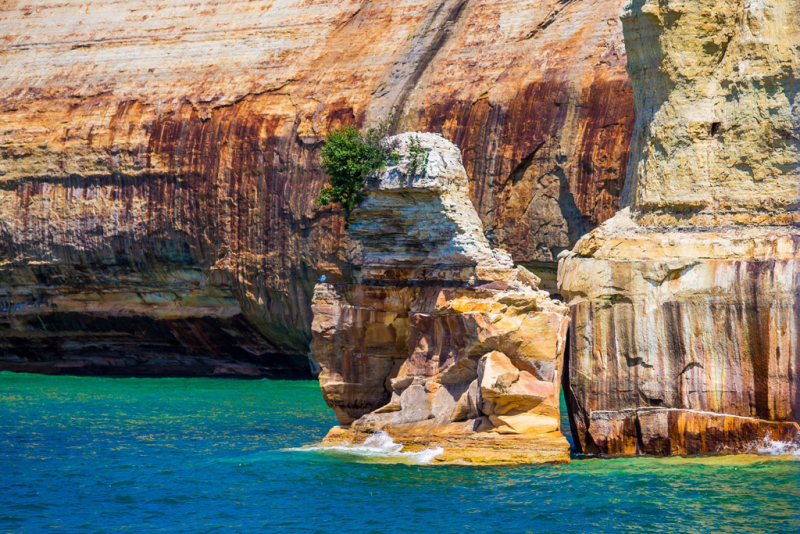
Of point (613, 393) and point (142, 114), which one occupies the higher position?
point (142, 114)

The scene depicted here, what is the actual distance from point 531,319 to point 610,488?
388cm

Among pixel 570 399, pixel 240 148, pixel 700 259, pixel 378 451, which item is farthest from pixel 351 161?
pixel 240 148

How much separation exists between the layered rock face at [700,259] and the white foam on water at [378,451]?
10.1 ft

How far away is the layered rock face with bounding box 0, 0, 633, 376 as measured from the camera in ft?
112

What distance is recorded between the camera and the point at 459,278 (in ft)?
74.8

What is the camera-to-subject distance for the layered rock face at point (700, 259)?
66.1 ft

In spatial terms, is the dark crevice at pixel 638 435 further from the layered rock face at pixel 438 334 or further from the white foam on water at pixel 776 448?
the white foam on water at pixel 776 448

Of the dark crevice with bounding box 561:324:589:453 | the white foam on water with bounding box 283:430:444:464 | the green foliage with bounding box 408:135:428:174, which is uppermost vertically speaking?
the green foliage with bounding box 408:135:428:174

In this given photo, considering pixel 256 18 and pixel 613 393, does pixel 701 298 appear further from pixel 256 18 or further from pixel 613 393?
pixel 256 18

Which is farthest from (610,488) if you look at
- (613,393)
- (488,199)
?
(488,199)

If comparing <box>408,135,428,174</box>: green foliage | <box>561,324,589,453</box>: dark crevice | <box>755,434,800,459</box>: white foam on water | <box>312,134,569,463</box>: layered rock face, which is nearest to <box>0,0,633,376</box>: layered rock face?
<box>312,134,569,463</box>: layered rock face

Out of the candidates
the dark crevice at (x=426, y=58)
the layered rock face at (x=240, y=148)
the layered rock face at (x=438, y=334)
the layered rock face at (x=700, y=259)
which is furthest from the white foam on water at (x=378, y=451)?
the dark crevice at (x=426, y=58)

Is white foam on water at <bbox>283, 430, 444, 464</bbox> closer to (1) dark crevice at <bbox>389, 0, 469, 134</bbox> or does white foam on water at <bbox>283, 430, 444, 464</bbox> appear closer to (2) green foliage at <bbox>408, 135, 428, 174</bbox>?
(2) green foliage at <bbox>408, 135, 428, 174</bbox>

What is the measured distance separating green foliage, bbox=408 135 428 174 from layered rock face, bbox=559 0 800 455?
11.0 ft
